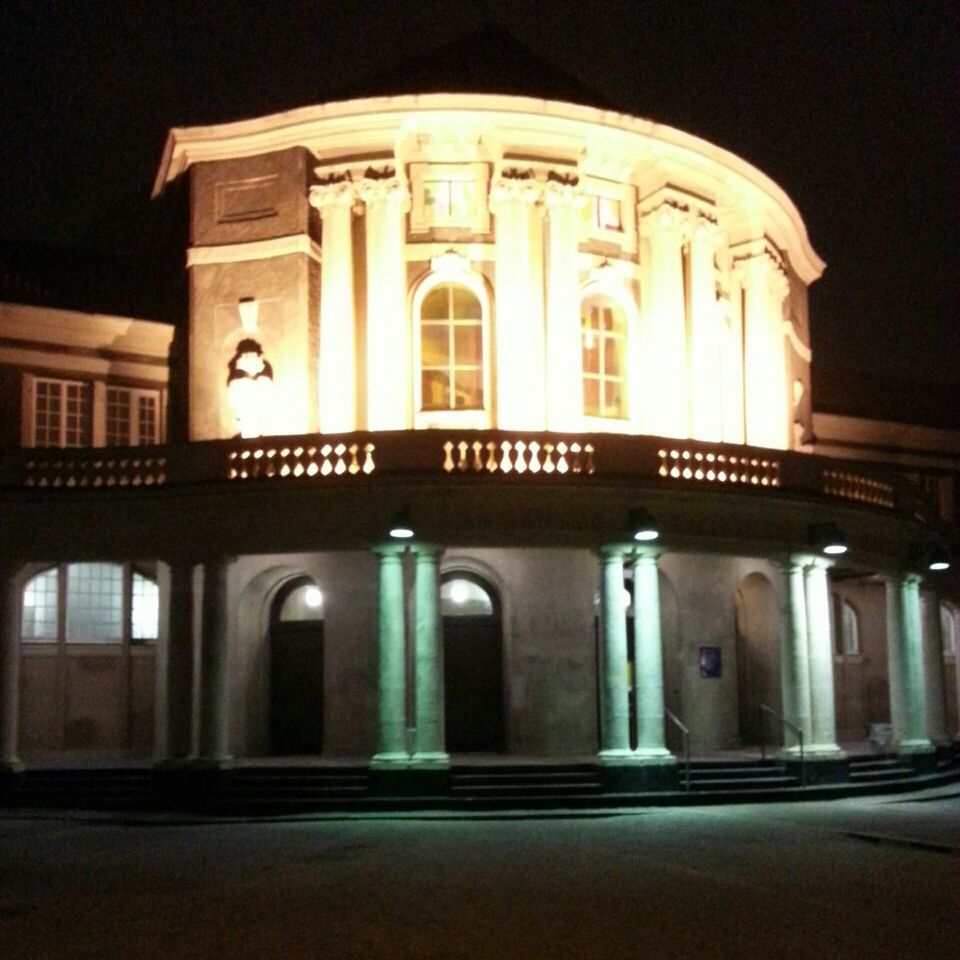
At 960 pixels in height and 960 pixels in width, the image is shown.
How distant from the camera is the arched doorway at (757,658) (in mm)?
29719

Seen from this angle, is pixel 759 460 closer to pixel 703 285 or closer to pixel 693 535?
pixel 693 535

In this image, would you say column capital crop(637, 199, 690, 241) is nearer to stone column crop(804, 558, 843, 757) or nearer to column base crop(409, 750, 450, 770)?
stone column crop(804, 558, 843, 757)

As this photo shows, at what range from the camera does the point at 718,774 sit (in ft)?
79.0

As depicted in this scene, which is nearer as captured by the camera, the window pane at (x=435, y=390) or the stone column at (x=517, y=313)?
the stone column at (x=517, y=313)

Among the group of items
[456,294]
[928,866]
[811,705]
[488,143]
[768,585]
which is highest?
[488,143]

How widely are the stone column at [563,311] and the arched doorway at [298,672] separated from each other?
550 centimetres

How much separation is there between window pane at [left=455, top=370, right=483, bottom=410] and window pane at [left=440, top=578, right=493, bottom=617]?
319 cm

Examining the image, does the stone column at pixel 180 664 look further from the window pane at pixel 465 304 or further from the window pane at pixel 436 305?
the window pane at pixel 465 304

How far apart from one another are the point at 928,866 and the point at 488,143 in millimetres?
16434

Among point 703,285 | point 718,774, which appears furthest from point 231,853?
point 703,285

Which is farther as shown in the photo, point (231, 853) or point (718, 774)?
point (718, 774)

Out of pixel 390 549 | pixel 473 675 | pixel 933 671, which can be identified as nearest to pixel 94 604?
pixel 473 675

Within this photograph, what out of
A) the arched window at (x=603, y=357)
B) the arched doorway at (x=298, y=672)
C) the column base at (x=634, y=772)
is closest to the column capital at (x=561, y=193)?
the arched window at (x=603, y=357)

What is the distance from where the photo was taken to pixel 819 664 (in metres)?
25.7
